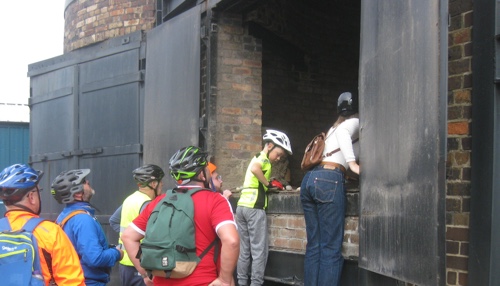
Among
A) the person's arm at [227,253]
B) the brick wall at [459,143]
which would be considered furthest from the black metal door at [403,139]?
the person's arm at [227,253]

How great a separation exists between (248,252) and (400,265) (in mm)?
2931

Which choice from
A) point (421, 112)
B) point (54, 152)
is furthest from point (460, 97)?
point (54, 152)

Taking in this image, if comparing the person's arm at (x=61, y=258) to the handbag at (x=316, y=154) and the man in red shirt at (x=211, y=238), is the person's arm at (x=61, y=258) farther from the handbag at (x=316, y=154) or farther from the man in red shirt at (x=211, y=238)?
the handbag at (x=316, y=154)

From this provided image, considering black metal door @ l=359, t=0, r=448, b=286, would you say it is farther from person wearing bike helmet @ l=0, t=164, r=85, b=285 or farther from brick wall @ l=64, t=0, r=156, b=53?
brick wall @ l=64, t=0, r=156, b=53

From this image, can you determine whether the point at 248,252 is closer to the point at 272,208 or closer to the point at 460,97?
the point at 272,208

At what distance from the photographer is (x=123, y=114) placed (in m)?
9.35

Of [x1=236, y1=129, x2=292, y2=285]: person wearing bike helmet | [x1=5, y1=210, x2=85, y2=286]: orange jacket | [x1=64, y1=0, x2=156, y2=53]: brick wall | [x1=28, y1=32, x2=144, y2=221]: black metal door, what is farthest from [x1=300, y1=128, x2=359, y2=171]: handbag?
[x1=64, y1=0, x2=156, y2=53]: brick wall

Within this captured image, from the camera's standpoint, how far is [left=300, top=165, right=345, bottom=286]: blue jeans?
5977 mm

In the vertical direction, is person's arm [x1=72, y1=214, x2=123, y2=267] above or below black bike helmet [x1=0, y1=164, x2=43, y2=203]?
below

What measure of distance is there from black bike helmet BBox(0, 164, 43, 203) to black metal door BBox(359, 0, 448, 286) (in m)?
2.32

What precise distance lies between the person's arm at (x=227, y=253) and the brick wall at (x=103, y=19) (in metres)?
5.73

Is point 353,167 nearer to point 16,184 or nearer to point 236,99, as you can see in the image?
point 236,99

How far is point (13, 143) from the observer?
14.7 m

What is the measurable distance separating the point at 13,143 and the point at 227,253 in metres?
11.5
